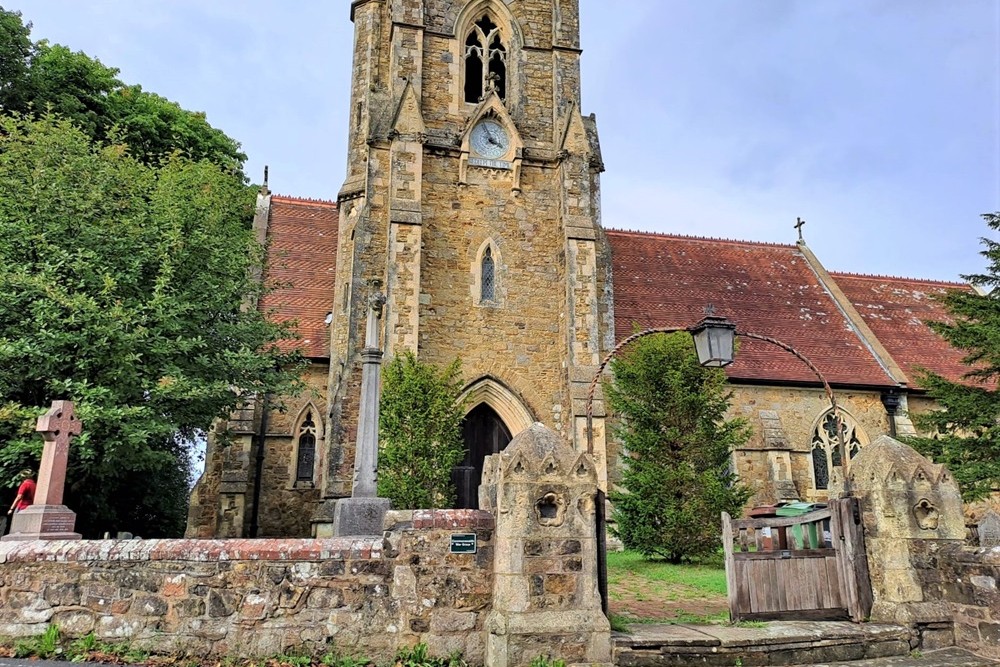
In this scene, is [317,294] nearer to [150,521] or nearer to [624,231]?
[150,521]

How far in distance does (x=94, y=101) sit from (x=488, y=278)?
1397 cm

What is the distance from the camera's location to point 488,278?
15.8m

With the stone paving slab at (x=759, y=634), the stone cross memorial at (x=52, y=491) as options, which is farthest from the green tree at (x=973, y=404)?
the stone cross memorial at (x=52, y=491)

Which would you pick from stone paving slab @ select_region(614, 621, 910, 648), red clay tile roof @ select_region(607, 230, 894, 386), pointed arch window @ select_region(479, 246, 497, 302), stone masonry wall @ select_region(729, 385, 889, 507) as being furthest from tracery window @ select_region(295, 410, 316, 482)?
stone paving slab @ select_region(614, 621, 910, 648)

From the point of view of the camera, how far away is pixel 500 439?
1535 cm

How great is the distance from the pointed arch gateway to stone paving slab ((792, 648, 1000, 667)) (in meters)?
9.01

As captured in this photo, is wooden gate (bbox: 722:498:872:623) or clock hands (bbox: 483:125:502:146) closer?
wooden gate (bbox: 722:498:872:623)

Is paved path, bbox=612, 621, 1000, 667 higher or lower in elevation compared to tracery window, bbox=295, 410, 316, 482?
lower

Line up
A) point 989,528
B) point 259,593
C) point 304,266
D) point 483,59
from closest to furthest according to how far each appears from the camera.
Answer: point 259,593
point 989,528
point 483,59
point 304,266

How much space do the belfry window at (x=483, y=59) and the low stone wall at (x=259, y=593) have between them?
13549 mm

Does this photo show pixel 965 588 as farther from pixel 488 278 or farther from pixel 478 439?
pixel 488 278

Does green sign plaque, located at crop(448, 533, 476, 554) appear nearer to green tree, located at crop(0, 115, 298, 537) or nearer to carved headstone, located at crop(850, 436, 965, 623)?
carved headstone, located at crop(850, 436, 965, 623)

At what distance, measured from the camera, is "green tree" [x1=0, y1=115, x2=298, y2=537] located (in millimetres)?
9797

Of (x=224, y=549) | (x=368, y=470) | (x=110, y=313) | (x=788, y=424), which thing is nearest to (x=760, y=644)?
(x=224, y=549)
